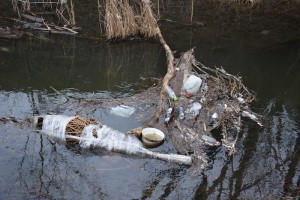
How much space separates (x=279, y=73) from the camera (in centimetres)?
866

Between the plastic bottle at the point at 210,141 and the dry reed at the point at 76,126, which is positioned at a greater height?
the dry reed at the point at 76,126

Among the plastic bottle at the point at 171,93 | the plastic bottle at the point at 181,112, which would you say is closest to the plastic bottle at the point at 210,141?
the plastic bottle at the point at 181,112

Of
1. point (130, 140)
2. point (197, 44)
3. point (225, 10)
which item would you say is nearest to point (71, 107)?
point (130, 140)

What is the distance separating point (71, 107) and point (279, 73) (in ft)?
17.9

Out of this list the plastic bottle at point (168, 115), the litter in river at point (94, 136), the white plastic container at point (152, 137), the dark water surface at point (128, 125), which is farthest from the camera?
the plastic bottle at point (168, 115)

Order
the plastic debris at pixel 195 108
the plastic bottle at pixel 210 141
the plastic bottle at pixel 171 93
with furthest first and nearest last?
the plastic bottle at pixel 171 93 < the plastic debris at pixel 195 108 < the plastic bottle at pixel 210 141

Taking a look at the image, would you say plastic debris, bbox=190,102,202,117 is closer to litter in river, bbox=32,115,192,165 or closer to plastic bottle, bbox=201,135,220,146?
plastic bottle, bbox=201,135,220,146

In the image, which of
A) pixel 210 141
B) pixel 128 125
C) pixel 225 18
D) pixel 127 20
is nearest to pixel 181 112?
pixel 210 141

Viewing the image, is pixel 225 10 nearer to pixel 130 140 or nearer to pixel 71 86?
pixel 71 86

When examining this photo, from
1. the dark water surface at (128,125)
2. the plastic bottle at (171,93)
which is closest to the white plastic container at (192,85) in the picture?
the plastic bottle at (171,93)

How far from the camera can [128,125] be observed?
5.99m

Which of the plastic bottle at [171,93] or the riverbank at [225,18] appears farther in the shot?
the riverbank at [225,18]

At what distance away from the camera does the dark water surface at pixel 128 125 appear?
15.4 ft

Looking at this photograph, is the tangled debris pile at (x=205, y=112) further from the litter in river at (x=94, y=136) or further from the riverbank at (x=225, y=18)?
the riverbank at (x=225, y=18)
